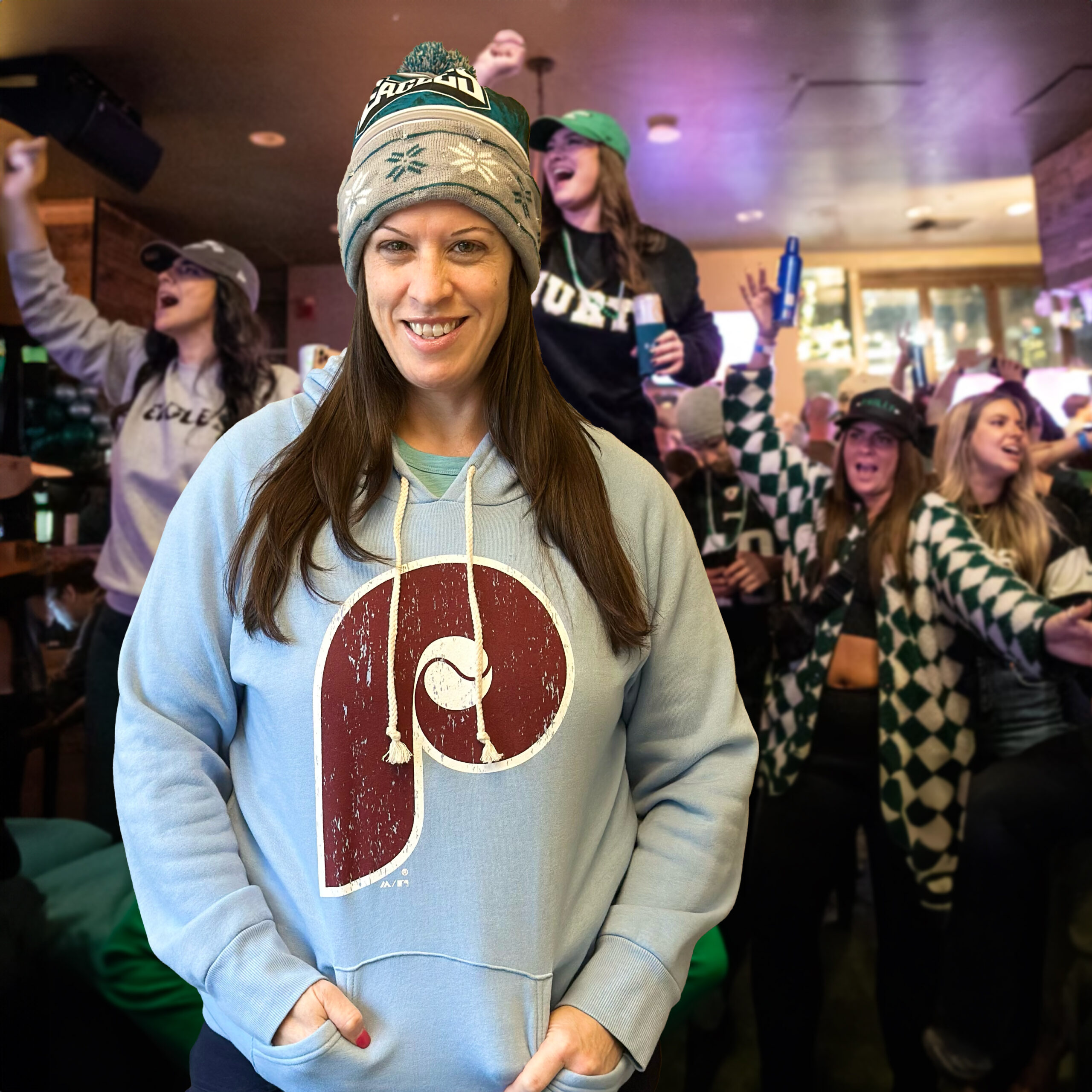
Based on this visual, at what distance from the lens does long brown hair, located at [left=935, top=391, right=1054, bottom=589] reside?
6.90 feet

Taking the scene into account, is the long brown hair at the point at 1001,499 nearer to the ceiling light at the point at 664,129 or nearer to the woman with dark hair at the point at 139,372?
the ceiling light at the point at 664,129

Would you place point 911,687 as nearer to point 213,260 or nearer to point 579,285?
point 579,285

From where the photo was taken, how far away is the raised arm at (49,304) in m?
2.03

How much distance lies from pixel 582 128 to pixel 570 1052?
1.77 meters

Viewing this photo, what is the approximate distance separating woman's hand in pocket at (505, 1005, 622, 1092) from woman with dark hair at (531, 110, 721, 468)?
125 centimetres

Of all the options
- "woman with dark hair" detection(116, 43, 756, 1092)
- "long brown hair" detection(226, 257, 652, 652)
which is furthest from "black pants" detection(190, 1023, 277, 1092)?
"long brown hair" detection(226, 257, 652, 652)

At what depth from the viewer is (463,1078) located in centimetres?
97

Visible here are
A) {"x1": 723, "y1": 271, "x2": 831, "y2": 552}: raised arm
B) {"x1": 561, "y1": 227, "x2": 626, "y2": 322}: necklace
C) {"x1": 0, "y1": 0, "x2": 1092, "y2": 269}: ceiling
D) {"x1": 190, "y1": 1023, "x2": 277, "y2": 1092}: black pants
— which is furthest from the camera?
{"x1": 723, "y1": 271, "x2": 831, "y2": 552}: raised arm

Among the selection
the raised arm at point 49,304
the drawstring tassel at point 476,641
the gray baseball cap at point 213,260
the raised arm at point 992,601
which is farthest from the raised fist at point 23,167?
the raised arm at point 992,601

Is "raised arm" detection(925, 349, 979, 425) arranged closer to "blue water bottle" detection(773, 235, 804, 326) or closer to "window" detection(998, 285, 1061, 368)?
"window" detection(998, 285, 1061, 368)

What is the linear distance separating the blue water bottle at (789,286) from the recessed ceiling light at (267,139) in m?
1.16

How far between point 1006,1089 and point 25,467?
251cm

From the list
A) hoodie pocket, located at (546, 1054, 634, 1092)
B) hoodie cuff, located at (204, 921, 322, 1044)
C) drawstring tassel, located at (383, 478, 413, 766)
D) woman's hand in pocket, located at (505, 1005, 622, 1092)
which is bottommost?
hoodie pocket, located at (546, 1054, 634, 1092)

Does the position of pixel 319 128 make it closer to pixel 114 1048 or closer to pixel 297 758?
pixel 297 758
